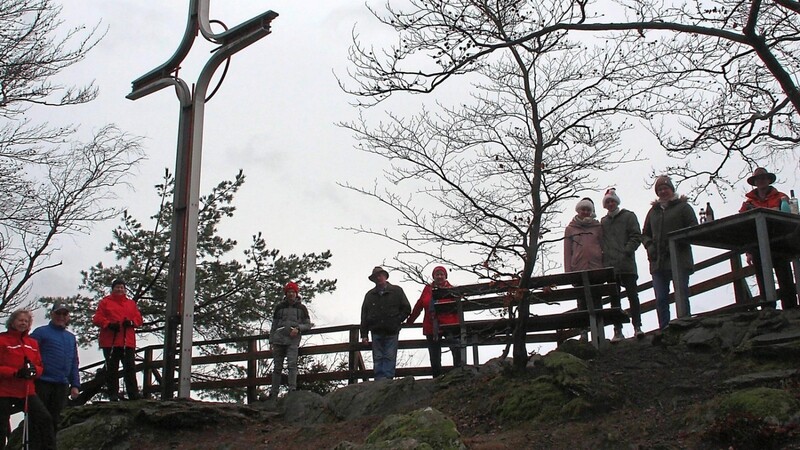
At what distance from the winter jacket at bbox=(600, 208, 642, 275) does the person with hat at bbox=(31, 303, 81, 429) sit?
20.3ft

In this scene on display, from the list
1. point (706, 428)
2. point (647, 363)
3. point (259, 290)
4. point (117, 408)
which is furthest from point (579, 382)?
point (259, 290)

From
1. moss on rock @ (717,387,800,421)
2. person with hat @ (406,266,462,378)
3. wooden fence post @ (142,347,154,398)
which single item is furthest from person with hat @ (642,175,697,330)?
wooden fence post @ (142,347,154,398)

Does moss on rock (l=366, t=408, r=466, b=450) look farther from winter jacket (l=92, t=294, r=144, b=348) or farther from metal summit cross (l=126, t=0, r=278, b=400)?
winter jacket (l=92, t=294, r=144, b=348)

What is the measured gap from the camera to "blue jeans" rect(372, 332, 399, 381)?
37.7ft

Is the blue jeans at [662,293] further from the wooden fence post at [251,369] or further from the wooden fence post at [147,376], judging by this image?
the wooden fence post at [147,376]

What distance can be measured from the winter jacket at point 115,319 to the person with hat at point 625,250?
6.08m

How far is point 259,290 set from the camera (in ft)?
57.4

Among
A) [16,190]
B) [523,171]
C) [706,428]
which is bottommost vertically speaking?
[706,428]

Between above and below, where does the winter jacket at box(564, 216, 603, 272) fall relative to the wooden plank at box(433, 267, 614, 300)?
above

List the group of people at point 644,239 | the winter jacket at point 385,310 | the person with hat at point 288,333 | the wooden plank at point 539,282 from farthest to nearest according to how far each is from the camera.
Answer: the person with hat at point 288,333
the winter jacket at point 385,310
the group of people at point 644,239
the wooden plank at point 539,282

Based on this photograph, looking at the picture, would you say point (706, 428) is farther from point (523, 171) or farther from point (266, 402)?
point (266, 402)

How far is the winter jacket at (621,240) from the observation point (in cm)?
1041

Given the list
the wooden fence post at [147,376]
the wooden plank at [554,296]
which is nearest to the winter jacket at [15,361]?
the wooden plank at [554,296]

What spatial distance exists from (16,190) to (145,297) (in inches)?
126
